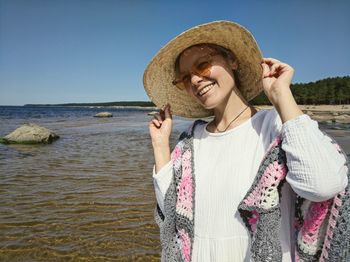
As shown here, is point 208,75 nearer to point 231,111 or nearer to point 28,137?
point 231,111

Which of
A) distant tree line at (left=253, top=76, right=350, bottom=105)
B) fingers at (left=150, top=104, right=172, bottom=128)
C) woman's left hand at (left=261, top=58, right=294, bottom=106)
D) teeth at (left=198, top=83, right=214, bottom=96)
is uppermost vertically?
woman's left hand at (left=261, top=58, right=294, bottom=106)

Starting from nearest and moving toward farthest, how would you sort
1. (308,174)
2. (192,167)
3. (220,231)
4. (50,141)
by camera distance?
(308,174) < (220,231) < (192,167) < (50,141)

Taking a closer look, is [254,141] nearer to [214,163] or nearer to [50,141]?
[214,163]

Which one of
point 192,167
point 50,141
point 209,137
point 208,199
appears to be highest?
point 209,137

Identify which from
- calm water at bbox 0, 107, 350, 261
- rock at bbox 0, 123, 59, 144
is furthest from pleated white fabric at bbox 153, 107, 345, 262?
rock at bbox 0, 123, 59, 144

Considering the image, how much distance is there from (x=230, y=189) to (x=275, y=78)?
69 cm

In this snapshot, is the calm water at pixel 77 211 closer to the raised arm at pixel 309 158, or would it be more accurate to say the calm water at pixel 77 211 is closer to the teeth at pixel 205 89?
the teeth at pixel 205 89

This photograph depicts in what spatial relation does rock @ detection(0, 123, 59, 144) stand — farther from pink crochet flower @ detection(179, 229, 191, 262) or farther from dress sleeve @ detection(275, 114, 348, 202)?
dress sleeve @ detection(275, 114, 348, 202)

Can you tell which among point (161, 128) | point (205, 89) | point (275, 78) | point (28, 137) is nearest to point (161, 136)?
point (161, 128)

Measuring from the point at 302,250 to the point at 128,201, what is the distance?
5436 millimetres

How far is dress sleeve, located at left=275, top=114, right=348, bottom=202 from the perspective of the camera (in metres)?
1.36

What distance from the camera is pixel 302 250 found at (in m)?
1.65

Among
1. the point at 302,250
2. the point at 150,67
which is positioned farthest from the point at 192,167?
the point at 150,67

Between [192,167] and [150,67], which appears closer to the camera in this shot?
[192,167]
